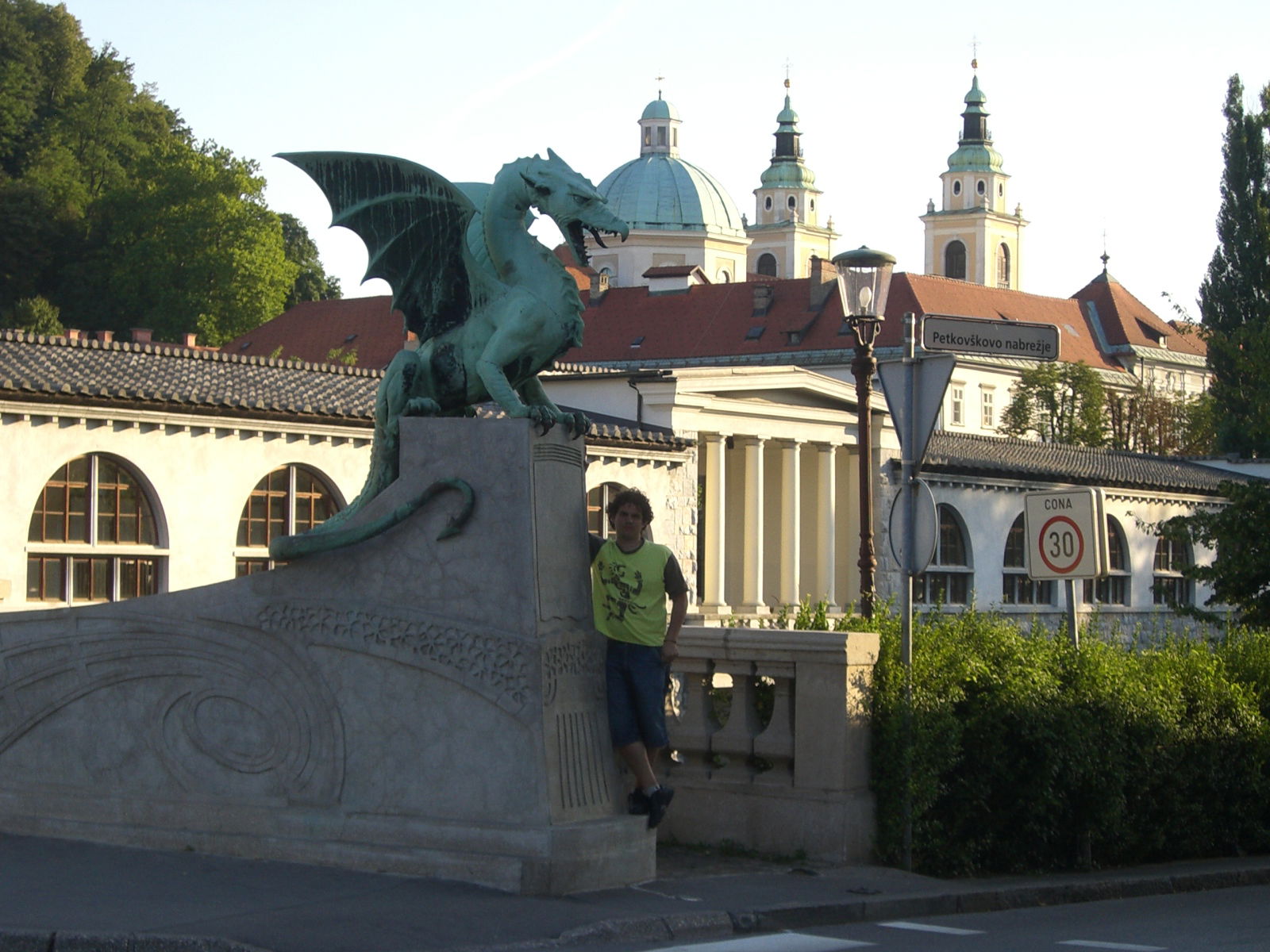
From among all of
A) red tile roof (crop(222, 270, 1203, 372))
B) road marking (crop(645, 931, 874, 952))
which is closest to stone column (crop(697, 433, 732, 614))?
road marking (crop(645, 931, 874, 952))

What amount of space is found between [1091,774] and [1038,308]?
389ft

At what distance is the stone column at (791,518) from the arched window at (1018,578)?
21.1 feet

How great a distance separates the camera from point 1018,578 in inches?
2202

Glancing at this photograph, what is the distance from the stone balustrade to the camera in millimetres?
10953

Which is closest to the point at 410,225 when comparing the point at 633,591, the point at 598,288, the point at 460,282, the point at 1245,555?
the point at 460,282

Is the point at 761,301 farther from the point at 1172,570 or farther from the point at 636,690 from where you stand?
the point at 636,690

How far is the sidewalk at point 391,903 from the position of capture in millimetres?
8297

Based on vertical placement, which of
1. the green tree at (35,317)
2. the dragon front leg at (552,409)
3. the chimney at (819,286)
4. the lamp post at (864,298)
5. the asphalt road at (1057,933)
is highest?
the chimney at (819,286)

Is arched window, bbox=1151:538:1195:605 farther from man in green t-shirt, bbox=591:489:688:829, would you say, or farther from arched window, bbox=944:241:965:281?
arched window, bbox=944:241:965:281

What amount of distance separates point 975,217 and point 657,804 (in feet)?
511

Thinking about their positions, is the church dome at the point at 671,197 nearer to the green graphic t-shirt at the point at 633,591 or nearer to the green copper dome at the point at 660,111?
the green copper dome at the point at 660,111

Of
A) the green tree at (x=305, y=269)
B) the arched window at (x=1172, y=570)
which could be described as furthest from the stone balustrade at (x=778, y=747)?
the green tree at (x=305, y=269)

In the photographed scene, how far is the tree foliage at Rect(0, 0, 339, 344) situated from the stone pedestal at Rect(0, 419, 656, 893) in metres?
72.0

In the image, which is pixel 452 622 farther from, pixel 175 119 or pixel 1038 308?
pixel 1038 308
